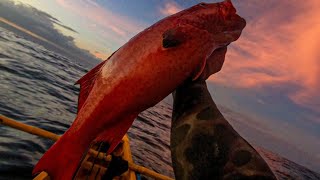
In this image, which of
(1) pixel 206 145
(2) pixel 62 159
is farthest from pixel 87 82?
(1) pixel 206 145

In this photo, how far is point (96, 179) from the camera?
24.0ft

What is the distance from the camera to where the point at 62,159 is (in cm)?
203

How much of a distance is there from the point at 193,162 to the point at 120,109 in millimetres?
684

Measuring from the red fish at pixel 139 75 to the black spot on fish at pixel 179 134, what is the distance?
310 mm

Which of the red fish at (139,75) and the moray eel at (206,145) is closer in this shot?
the moray eel at (206,145)

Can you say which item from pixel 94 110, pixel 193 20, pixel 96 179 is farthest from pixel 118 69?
pixel 96 179

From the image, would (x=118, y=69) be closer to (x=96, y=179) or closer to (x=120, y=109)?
(x=120, y=109)

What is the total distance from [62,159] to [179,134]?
911 mm

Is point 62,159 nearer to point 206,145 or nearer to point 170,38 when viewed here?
point 206,145

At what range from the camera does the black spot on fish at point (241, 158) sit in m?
1.84

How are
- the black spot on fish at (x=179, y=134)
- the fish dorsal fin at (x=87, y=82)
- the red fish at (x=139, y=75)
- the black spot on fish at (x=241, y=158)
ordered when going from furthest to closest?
the fish dorsal fin at (x=87, y=82)
the black spot on fish at (x=179, y=134)
the red fish at (x=139, y=75)
the black spot on fish at (x=241, y=158)

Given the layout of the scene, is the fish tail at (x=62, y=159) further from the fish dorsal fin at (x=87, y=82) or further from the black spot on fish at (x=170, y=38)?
the black spot on fish at (x=170, y=38)

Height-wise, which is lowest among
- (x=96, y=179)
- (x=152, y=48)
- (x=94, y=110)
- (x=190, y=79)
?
(x=96, y=179)

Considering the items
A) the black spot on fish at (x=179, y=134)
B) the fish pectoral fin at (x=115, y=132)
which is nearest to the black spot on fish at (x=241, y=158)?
the black spot on fish at (x=179, y=134)
